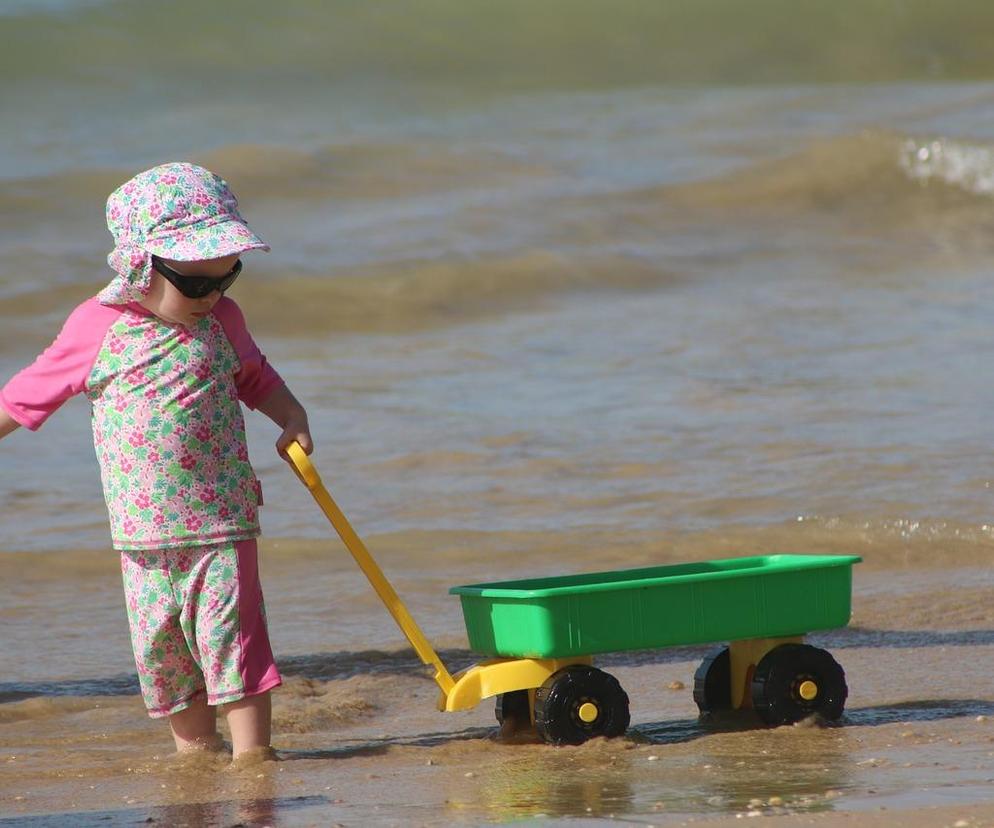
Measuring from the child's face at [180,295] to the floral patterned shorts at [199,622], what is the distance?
19.1 inches

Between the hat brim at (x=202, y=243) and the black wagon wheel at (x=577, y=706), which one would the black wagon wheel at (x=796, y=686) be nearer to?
the black wagon wheel at (x=577, y=706)

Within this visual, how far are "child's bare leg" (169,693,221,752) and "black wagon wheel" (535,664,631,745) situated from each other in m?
0.70

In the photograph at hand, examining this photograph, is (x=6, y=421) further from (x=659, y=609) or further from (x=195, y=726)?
(x=659, y=609)

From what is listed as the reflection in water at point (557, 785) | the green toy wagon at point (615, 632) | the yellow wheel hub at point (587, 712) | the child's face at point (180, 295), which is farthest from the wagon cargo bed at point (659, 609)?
the child's face at point (180, 295)

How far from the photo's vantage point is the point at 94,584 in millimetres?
5715

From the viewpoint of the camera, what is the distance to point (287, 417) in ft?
11.9

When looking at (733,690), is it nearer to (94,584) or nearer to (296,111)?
(94,584)

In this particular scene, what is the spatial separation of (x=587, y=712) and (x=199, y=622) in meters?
0.82

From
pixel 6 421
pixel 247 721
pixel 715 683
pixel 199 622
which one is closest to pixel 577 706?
pixel 715 683

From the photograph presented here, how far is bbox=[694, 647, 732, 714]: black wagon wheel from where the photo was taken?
373 cm

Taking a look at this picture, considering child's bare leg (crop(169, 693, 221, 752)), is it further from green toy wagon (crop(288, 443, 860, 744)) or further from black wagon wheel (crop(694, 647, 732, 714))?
black wagon wheel (crop(694, 647, 732, 714))

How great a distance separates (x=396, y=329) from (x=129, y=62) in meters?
11.5

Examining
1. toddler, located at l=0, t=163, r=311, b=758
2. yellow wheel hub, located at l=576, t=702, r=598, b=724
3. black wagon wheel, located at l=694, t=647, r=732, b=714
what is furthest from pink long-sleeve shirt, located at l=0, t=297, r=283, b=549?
black wagon wheel, located at l=694, t=647, r=732, b=714

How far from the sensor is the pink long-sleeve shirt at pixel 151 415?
3418mm
